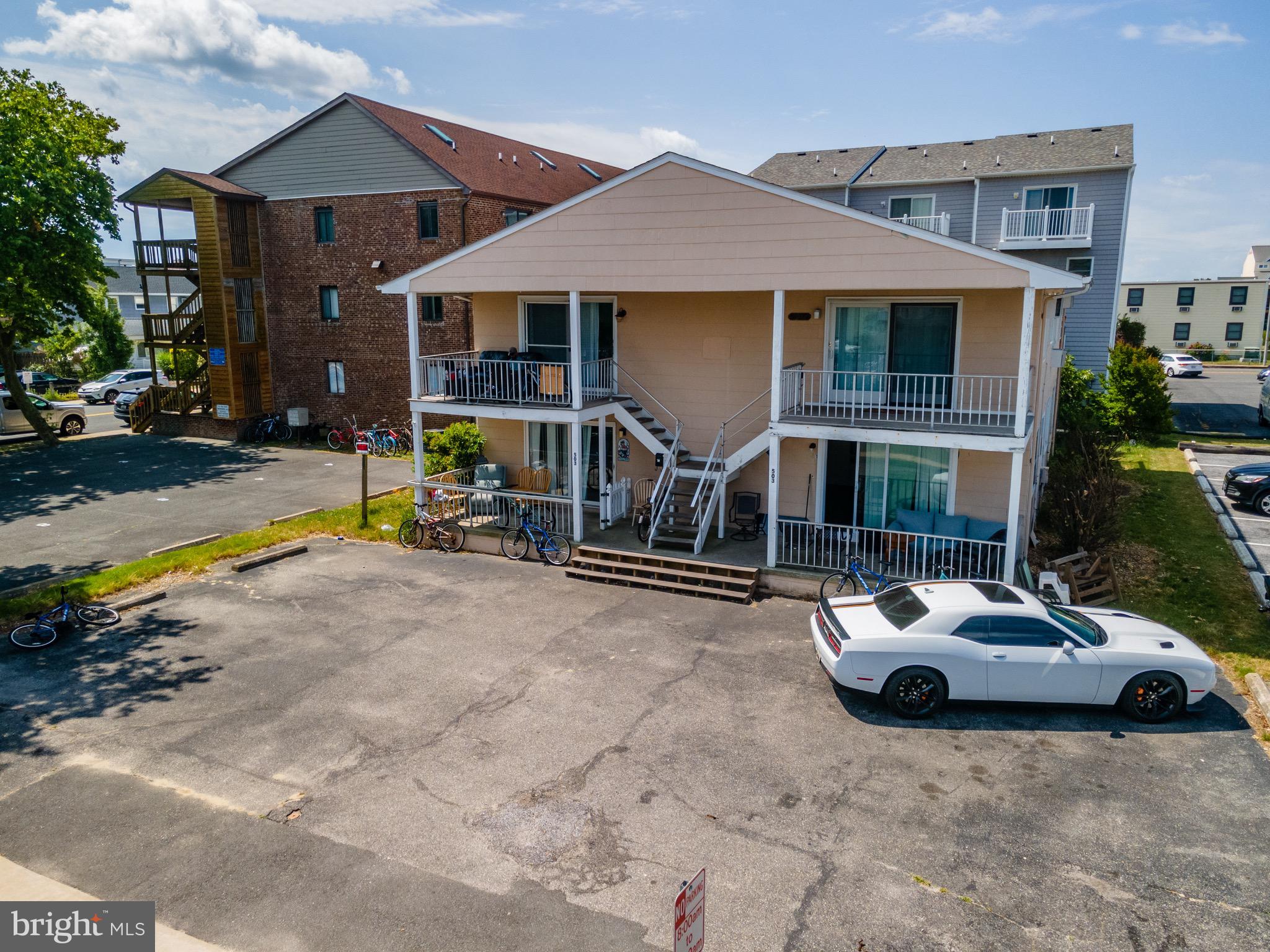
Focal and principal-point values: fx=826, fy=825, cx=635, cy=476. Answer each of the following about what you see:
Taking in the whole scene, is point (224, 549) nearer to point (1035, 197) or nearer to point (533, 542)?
point (533, 542)

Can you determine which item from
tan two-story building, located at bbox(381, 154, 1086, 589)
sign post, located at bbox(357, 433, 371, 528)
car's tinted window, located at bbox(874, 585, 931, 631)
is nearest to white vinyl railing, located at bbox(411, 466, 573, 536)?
tan two-story building, located at bbox(381, 154, 1086, 589)

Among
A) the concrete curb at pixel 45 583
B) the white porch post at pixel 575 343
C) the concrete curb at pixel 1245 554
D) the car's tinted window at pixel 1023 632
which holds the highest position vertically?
the white porch post at pixel 575 343

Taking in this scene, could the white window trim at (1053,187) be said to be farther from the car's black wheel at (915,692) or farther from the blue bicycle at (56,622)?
the blue bicycle at (56,622)

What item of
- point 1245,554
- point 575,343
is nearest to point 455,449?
point 575,343

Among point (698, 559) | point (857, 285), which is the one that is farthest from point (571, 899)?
point (857, 285)

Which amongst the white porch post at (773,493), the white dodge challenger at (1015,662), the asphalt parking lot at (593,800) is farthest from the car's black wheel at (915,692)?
the white porch post at (773,493)

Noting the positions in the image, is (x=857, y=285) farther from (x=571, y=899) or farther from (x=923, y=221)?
(x=923, y=221)
